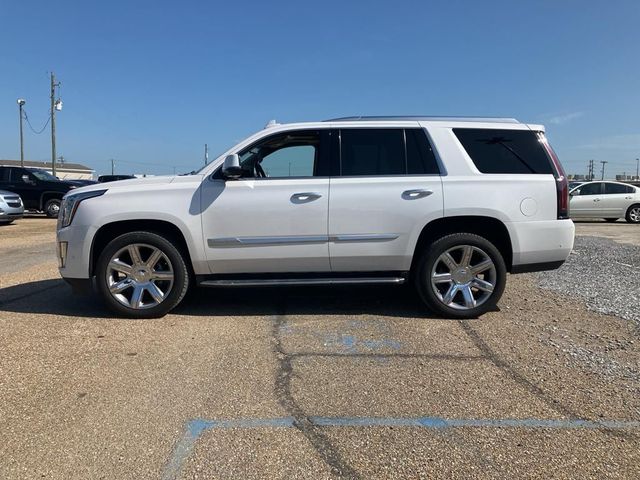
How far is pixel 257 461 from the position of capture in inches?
105

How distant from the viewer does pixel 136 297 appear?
16.8 feet

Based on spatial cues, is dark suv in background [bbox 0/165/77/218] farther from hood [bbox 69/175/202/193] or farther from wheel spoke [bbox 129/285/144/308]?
wheel spoke [bbox 129/285/144/308]

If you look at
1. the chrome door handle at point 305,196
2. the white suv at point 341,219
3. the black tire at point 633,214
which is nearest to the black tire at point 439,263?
the white suv at point 341,219

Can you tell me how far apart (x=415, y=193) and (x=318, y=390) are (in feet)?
7.82

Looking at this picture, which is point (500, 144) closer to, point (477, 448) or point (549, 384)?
point (549, 384)

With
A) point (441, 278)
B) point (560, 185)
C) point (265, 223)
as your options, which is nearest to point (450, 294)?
point (441, 278)

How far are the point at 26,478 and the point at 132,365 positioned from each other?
143 centimetres

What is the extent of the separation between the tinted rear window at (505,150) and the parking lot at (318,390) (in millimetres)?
1536

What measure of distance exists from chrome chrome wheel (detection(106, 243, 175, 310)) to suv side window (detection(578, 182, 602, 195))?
59.5ft

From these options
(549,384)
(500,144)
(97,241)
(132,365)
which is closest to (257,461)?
(132,365)

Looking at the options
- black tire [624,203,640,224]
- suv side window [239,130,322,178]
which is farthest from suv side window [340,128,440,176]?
black tire [624,203,640,224]

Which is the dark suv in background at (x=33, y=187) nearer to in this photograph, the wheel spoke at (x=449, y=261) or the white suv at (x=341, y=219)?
the white suv at (x=341, y=219)

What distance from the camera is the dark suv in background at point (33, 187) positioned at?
1878cm

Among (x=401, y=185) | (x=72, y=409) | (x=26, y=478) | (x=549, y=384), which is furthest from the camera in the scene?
(x=401, y=185)
